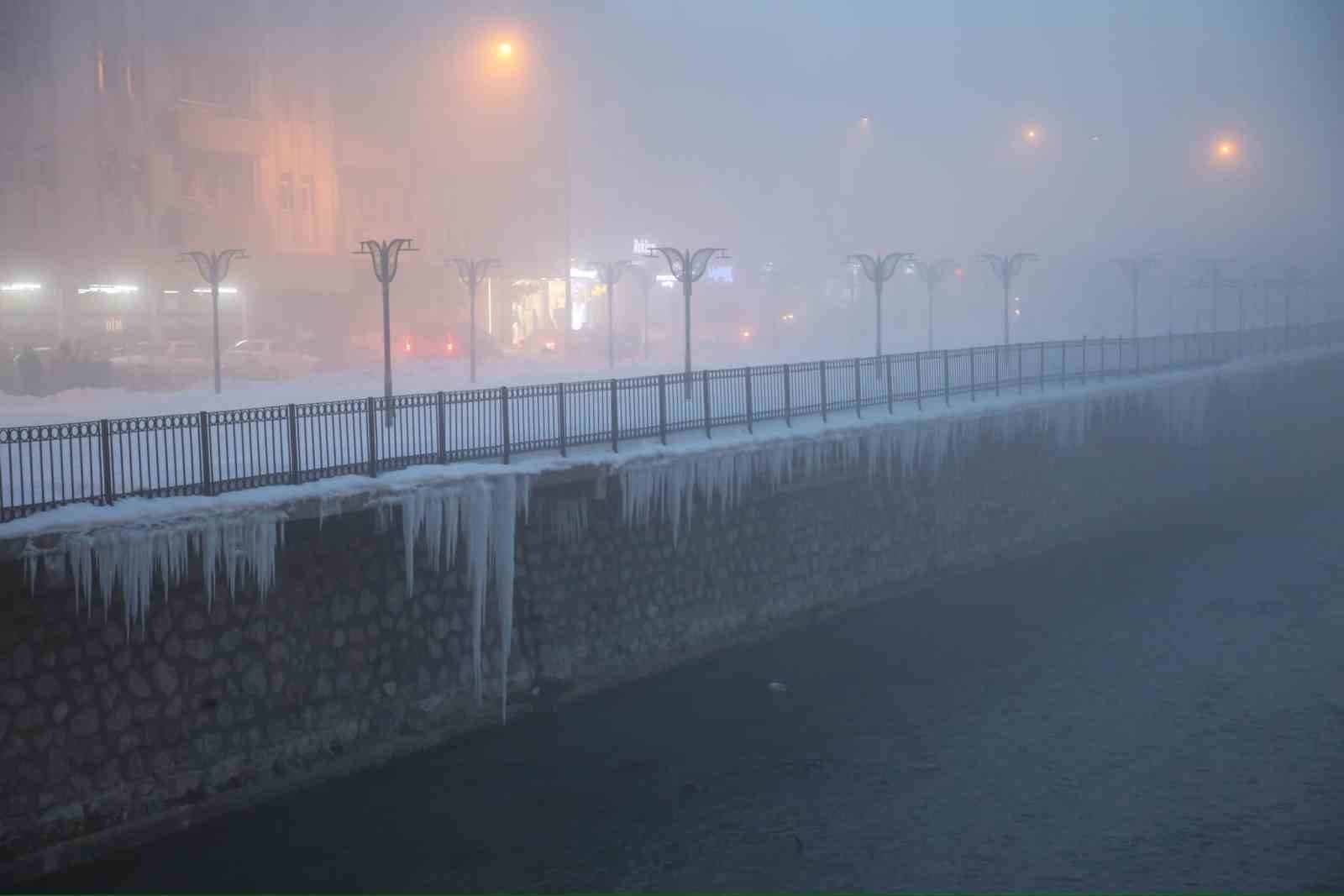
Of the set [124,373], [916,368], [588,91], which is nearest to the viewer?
[916,368]

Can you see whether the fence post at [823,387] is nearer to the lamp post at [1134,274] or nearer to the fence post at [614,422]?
the fence post at [614,422]

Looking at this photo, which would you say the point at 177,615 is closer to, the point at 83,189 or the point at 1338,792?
the point at 1338,792

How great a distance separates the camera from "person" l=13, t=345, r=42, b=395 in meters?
27.4

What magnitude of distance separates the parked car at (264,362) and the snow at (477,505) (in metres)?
17.2

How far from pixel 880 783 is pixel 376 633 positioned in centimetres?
549

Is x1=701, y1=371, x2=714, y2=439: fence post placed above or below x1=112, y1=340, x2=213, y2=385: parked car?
below

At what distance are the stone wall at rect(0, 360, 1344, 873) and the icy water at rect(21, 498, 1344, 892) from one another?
42 cm

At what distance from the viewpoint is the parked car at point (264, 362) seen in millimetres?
32688

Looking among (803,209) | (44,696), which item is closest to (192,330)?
(44,696)

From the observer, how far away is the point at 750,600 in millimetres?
18797

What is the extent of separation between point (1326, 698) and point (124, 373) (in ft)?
80.9

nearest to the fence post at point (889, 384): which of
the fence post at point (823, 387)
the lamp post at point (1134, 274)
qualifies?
the fence post at point (823, 387)

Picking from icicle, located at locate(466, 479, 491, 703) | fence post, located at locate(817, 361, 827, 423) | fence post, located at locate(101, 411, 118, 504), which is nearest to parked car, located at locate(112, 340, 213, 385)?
fence post, located at locate(817, 361, 827, 423)

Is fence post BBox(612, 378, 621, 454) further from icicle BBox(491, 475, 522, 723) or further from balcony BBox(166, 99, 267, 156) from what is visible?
balcony BBox(166, 99, 267, 156)
